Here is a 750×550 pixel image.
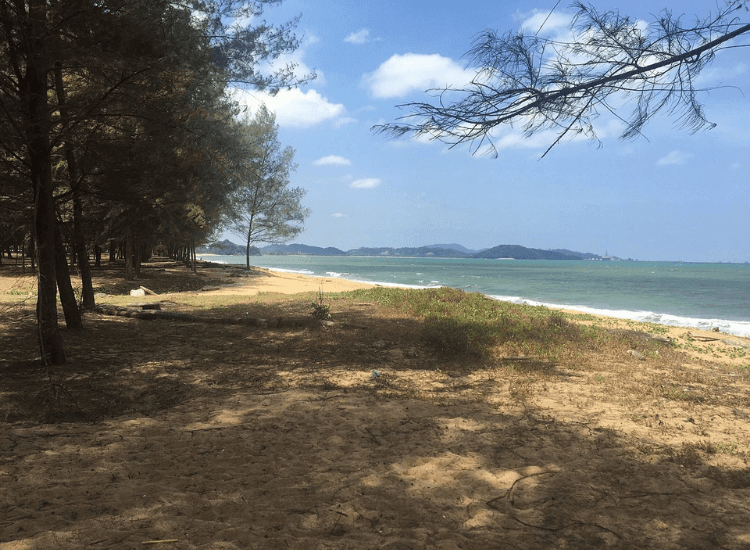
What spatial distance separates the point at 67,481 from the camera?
341 centimetres

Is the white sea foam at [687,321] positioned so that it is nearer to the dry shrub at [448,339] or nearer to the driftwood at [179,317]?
the dry shrub at [448,339]

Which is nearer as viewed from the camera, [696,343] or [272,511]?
[272,511]

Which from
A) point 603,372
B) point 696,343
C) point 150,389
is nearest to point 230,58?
point 150,389

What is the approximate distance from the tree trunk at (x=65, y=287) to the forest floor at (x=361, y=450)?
0.85 m

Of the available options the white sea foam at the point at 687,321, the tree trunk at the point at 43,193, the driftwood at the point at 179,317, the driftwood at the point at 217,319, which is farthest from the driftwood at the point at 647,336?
the tree trunk at the point at 43,193

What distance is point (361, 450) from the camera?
171 inches

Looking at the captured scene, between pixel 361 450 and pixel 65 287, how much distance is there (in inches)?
302

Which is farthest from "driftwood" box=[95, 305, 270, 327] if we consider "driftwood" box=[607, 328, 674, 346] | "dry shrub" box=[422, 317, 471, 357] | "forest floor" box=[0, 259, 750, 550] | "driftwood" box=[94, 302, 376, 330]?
"driftwood" box=[607, 328, 674, 346]

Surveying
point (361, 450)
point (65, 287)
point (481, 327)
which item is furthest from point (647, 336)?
point (65, 287)

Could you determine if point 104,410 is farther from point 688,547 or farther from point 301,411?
point 688,547

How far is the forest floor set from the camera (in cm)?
296

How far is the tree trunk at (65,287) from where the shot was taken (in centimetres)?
851

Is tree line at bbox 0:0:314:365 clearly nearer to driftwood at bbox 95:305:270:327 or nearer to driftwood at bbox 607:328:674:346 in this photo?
driftwood at bbox 95:305:270:327

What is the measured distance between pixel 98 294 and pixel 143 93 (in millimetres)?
12205
